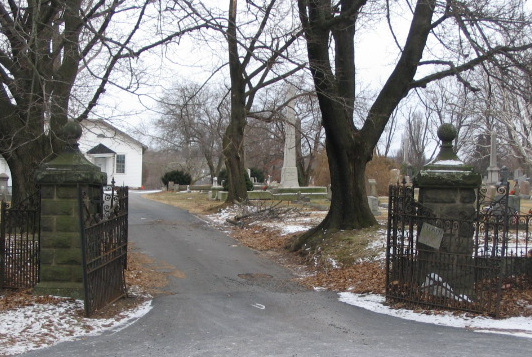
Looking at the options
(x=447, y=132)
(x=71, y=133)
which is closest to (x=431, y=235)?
(x=447, y=132)

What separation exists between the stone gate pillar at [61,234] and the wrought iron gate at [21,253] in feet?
0.69

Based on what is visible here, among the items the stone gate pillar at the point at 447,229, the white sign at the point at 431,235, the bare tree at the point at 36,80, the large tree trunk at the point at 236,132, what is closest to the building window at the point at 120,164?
the large tree trunk at the point at 236,132

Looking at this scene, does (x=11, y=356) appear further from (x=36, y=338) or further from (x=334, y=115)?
(x=334, y=115)

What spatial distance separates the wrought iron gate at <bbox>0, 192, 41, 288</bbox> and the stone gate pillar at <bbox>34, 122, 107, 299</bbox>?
21 cm

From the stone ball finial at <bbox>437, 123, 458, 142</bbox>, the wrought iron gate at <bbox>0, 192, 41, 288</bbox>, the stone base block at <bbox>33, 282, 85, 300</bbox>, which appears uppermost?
the stone ball finial at <bbox>437, 123, 458, 142</bbox>

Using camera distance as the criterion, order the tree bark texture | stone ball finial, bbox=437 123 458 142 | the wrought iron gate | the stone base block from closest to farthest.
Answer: the stone base block
the wrought iron gate
stone ball finial, bbox=437 123 458 142
the tree bark texture

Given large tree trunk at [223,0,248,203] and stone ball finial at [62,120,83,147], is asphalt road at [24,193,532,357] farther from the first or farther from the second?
large tree trunk at [223,0,248,203]

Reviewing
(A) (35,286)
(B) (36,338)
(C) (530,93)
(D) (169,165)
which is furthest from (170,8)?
(D) (169,165)

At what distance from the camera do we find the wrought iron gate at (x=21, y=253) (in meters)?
7.27

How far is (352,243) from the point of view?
11.2 m

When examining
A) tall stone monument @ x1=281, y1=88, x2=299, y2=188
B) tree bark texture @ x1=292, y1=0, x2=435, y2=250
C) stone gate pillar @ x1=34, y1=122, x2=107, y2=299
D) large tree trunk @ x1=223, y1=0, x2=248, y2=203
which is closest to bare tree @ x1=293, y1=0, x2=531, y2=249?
tree bark texture @ x1=292, y1=0, x2=435, y2=250

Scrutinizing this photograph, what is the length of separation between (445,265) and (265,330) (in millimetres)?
2758

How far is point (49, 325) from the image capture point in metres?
5.87

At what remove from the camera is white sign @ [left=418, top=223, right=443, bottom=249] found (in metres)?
6.92
